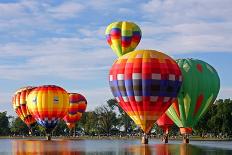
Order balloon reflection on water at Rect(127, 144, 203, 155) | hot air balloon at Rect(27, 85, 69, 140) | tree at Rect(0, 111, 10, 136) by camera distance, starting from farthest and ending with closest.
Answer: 1. tree at Rect(0, 111, 10, 136)
2. hot air balloon at Rect(27, 85, 69, 140)
3. balloon reflection on water at Rect(127, 144, 203, 155)

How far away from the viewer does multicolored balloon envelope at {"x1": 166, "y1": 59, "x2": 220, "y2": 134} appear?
61781 millimetres

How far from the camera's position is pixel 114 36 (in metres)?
73.4

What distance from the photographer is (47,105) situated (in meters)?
79.7

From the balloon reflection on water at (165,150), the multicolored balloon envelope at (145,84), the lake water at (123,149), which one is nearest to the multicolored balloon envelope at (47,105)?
the lake water at (123,149)

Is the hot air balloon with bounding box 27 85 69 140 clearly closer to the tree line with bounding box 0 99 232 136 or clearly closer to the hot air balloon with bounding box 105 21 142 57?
the hot air balloon with bounding box 105 21 142 57

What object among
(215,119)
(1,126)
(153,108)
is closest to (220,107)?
(215,119)

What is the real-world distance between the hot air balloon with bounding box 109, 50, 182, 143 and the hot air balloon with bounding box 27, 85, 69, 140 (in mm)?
26084

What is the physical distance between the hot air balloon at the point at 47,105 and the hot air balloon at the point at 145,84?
2608 cm

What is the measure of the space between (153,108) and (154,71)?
3757 mm

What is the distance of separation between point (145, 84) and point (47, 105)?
29331 mm

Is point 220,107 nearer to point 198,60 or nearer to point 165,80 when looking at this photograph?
point 198,60

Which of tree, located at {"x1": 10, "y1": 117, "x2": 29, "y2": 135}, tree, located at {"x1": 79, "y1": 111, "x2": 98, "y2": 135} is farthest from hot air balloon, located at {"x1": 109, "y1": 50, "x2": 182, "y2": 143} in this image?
tree, located at {"x1": 10, "y1": 117, "x2": 29, "y2": 135}

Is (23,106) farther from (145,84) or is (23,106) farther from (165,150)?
(165,150)

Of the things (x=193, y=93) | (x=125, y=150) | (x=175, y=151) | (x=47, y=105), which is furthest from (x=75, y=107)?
(x=175, y=151)
